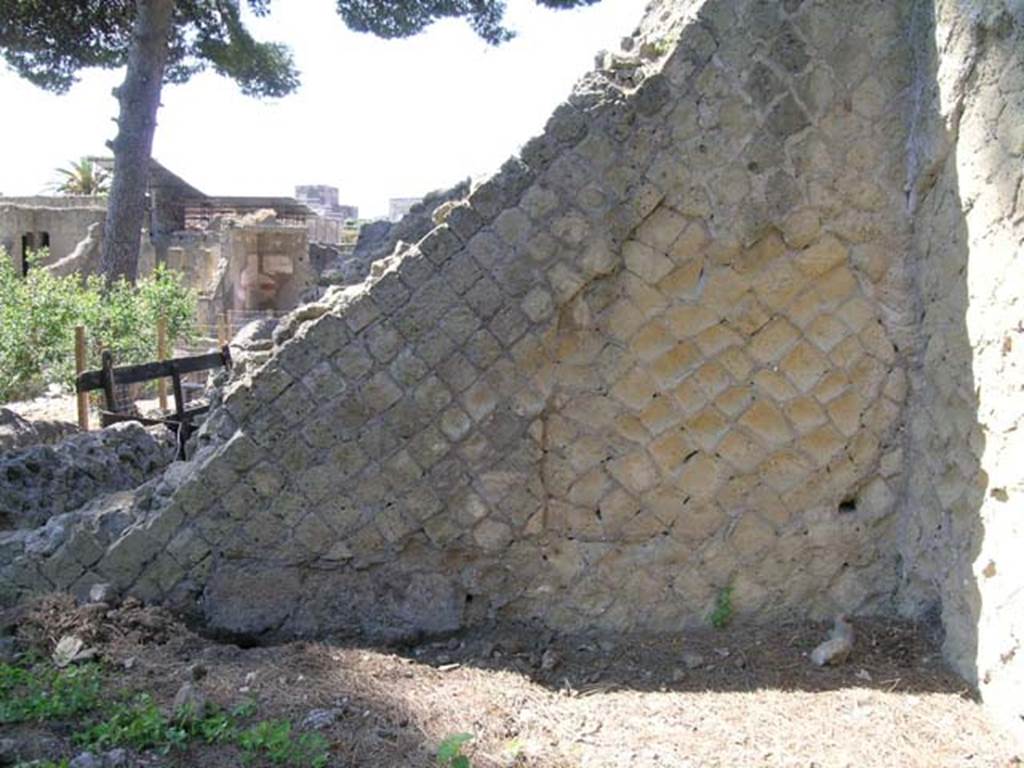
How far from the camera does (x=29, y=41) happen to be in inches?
539

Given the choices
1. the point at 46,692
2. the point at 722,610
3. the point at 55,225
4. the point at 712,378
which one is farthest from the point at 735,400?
the point at 55,225

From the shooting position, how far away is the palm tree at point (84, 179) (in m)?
32.1

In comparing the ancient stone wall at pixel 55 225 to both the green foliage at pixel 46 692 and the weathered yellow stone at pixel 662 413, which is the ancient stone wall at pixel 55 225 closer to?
the green foliage at pixel 46 692

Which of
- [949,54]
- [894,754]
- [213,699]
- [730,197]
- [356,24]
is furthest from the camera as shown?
[356,24]

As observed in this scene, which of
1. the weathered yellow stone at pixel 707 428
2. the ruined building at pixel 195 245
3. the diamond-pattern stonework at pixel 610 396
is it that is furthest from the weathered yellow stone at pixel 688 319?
the ruined building at pixel 195 245

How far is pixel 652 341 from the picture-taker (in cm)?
392

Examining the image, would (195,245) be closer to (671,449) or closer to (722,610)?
(671,449)

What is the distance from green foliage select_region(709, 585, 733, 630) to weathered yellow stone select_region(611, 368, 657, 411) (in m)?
0.88

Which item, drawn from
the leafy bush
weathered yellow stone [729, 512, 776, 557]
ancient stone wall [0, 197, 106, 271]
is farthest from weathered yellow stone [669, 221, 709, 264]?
ancient stone wall [0, 197, 106, 271]

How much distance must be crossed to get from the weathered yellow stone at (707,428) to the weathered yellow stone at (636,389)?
0.21m

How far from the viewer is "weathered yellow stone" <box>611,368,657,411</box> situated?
12.9 feet

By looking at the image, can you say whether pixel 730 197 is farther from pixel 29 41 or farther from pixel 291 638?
pixel 29 41

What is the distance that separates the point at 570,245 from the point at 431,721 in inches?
75.5

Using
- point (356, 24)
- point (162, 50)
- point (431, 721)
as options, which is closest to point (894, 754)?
point (431, 721)
